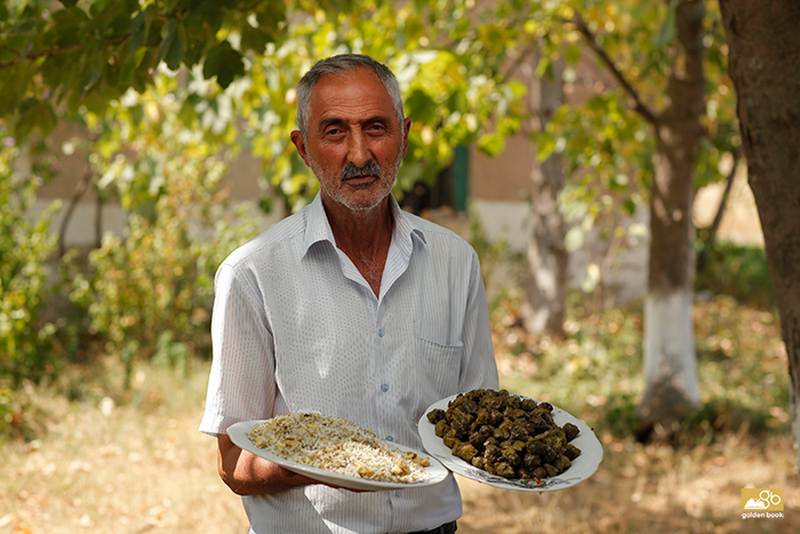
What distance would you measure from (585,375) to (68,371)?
14.6ft

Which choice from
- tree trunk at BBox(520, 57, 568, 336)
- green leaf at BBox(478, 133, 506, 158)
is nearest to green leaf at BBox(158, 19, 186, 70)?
green leaf at BBox(478, 133, 506, 158)

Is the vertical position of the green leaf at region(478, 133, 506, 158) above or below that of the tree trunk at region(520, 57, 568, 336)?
above

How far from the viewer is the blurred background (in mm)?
3047

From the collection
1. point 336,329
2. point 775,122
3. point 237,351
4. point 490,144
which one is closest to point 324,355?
point 336,329

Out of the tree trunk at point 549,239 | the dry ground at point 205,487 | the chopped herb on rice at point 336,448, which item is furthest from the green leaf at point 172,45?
the tree trunk at point 549,239

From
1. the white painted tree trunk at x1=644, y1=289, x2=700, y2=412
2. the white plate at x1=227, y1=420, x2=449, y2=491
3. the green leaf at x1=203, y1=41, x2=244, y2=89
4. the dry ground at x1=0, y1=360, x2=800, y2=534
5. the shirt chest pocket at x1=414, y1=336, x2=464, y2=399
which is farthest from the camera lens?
the white painted tree trunk at x1=644, y1=289, x2=700, y2=412

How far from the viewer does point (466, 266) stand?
73.0 inches

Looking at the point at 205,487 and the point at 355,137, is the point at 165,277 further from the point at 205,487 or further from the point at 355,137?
the point at 355,137

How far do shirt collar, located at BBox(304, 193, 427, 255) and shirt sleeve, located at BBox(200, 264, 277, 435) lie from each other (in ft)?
0.58

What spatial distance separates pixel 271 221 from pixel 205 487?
3.95m

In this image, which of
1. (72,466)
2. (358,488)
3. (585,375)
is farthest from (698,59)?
(72,466)

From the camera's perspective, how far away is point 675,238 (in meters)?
4.91

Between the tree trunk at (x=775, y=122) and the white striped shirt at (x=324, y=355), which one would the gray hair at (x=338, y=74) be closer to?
the white striped shirt at (x=324, y=355)

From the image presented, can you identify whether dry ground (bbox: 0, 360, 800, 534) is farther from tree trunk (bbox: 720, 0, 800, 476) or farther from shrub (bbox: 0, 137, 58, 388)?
tree trunk (bbox: 720, 0, 800, 476)
